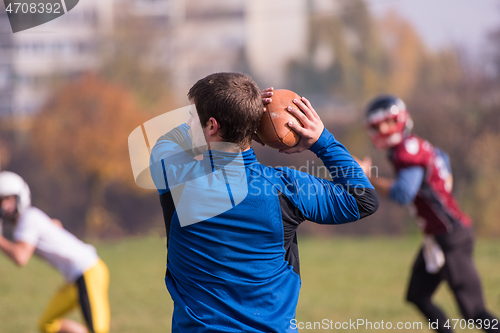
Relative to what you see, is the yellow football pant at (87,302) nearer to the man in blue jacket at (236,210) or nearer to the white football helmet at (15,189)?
the white football helmet at (15,189)

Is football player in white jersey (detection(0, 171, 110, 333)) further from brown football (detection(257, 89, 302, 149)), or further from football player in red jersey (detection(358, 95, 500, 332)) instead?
brown football (detection(257, 89, 302, 149))

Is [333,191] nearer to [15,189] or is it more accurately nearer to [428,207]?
[428,207]

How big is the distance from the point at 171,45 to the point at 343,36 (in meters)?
7.04

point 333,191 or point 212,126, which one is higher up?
point 212,126

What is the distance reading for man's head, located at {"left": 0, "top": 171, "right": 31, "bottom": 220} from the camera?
443 cm

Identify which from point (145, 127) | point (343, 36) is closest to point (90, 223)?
point (343, 36)

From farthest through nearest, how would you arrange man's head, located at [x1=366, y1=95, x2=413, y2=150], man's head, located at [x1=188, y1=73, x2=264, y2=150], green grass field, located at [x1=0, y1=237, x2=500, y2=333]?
1. green grass field, located at [x1=0, y1=237, x2=500, y2=333]
2. man's head, located at [x1=366, y1=95, x2=413, y2=150]
3. man's head, located at [x1=188, y1=73, x2=264, y2=150]

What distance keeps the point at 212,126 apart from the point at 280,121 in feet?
1.04

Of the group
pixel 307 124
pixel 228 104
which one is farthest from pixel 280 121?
pixel 228 104

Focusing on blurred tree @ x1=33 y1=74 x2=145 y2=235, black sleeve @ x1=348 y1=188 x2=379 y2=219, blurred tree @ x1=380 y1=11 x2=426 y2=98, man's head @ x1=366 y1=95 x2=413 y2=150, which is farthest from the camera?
blurred tree @ x1=380 y1=11 x2=426 y2=98

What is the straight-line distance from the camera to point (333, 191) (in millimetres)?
1861

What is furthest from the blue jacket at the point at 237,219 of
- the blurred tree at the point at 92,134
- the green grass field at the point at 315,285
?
the blurred tree at the point at 92,134

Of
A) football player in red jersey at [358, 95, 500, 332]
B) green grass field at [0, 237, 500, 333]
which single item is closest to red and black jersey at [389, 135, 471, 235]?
football player in red jersey at [358, 95, 500, 332]

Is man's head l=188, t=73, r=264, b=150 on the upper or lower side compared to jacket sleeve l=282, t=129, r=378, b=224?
upper
